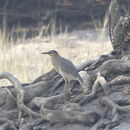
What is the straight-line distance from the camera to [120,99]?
8062mm

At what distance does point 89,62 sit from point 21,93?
1344mm

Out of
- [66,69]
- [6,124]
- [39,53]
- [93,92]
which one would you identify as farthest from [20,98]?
[39,53]

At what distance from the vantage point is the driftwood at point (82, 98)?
25.5 feet

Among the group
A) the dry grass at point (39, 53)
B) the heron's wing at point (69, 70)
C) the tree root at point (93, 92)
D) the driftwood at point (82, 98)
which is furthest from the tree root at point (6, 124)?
the dry grass at point (39, 53)

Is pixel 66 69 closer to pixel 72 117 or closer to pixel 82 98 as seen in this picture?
pixel 82 98

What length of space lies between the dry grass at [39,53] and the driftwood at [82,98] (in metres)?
2.34

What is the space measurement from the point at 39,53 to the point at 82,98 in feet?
21.1

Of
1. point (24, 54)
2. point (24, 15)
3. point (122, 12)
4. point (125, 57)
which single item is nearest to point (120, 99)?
point (125, 57)

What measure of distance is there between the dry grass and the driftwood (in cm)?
234

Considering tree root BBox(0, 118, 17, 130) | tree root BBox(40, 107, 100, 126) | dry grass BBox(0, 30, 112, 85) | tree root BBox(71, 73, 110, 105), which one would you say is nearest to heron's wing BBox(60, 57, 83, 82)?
tree root BBox(71, 73, 110, 105)

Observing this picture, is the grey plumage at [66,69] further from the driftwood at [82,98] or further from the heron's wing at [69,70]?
the driftwood at [82,98]

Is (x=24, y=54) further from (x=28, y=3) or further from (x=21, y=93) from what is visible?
(x=21, y=93)

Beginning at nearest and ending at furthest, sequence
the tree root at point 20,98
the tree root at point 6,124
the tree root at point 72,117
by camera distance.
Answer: the tree root at point 72,117, the tree root at point 6,124, the tree root at point 20,98

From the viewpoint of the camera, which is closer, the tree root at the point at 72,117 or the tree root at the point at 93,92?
the tree root at the point at 72,117
